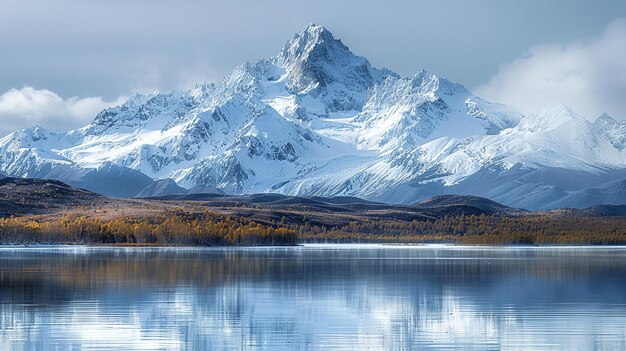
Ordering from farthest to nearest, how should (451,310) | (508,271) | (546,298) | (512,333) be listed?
(508,271), (546,298), (451,310), (512,333)

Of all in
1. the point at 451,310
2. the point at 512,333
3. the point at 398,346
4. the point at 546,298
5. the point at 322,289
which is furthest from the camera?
the point at 322,289

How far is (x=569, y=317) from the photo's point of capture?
6681 centimetres

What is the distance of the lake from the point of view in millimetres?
56938

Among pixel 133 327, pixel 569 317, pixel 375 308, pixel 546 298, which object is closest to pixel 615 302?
pixel 546 298

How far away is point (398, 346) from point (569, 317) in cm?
1583

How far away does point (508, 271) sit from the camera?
112 m

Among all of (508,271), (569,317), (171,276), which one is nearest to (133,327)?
(569,317)

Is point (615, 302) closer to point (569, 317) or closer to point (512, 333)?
point (569, 317)

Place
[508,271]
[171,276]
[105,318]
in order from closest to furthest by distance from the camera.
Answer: [105,318], [171,276], [508,271]

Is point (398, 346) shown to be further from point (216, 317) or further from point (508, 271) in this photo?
point (508, 271)

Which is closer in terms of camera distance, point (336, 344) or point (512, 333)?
point (336, 344)

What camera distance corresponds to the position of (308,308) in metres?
72.4

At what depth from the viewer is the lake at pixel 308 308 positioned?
→ 5694 centimetres

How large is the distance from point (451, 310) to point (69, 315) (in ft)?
75.9
